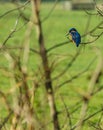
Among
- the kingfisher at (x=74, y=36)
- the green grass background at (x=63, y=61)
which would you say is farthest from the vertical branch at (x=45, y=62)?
the kingfisher at (x=74, y=36)

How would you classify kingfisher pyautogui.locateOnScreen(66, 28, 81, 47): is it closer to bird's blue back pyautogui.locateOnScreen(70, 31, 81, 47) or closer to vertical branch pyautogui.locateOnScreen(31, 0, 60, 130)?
bird's blue back pyautogui.locateOnScreen(70, 31, 81, 47)

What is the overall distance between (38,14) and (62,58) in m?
0.18

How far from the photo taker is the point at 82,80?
475 inches

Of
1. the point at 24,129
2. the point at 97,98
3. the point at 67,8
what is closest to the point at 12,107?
the point at 24,129

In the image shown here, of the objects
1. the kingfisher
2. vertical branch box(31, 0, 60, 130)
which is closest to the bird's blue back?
the kingfisher

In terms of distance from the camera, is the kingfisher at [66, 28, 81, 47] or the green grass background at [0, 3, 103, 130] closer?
the green grass background at [0, 3, 103, 130]

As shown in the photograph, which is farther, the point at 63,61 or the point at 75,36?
the point at 75,36

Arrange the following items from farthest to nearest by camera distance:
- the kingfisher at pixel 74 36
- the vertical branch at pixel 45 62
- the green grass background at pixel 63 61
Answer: the kingfisher at pixel 74 36 < the green grass background at pixel 63 61 < the vertical branch at pixel 45 62

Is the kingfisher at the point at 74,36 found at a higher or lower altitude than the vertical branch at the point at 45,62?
higher

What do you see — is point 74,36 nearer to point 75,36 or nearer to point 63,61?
point 75,36

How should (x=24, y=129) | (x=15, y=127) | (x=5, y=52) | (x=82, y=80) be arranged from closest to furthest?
(x=5, y=52), (x=15, y=127), (x=24, y=129), (x=82, y=80)

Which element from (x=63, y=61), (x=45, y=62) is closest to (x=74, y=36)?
(x=63, y=61)

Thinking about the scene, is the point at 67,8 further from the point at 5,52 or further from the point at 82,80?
the point at 5,52

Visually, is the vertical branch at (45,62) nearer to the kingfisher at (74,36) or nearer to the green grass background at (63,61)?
the green grass background at (63,61)
